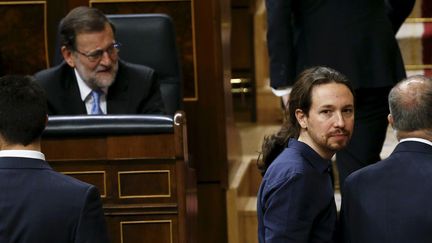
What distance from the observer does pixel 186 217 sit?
3545 millimetres

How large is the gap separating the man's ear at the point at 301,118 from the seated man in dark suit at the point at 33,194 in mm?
625

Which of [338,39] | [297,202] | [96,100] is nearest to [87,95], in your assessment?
[96,100]

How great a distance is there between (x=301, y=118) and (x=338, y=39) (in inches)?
41.9

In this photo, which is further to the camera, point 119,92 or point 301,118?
point 119,92

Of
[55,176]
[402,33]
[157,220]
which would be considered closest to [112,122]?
[157,220]

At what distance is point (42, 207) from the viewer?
2.79 metres

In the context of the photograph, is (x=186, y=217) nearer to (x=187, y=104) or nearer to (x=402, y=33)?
(x=187, y=104)

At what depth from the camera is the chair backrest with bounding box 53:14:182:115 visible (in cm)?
456

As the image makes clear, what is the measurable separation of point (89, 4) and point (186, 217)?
182cm

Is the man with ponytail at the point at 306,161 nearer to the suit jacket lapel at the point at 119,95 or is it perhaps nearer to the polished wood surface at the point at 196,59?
the suit jacket lapel at the point at 119,95

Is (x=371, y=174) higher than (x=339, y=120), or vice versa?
(x=339, y=120)

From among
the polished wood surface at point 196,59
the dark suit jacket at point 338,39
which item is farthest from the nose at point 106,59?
the polished wood surface at point 196,59

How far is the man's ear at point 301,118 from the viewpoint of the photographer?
3.09 m

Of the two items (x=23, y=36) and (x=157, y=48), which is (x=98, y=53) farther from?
(x=23, y=36)
